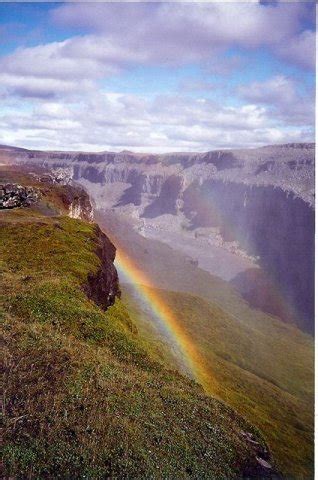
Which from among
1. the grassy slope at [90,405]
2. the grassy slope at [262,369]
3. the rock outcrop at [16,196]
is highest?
the rock outcrop at [16,196]

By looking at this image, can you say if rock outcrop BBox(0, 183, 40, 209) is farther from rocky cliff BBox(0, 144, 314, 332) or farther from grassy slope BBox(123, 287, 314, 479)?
rocky cliff BBox(0, 144, 314, 332)

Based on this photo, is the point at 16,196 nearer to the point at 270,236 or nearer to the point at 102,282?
the point at 102,282

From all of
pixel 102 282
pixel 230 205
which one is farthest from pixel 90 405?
pixel 230 205

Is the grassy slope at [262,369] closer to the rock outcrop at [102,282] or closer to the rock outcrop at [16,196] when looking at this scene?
the rock outcrop at [102,282]

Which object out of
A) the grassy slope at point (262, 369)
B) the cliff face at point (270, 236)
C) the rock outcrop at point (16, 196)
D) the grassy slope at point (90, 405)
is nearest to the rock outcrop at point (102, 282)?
the grassy slope at point (90, 405)

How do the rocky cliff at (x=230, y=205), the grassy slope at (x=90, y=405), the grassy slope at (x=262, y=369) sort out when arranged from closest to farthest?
1. the grassy slope at (x=90, y=405)
2. the grassy slope at (x=262, y=369)
3. the rocky cliff at (x=230, y=205)

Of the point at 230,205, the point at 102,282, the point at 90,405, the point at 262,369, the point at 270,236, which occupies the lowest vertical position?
the point at 262,369
